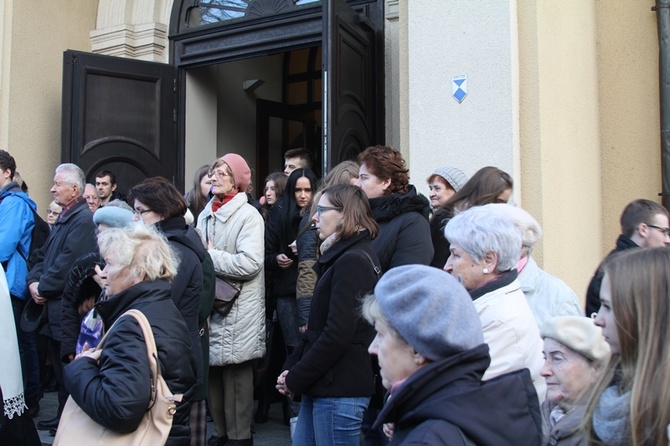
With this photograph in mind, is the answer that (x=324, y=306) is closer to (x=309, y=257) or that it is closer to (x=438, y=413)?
(x=309, y=257)

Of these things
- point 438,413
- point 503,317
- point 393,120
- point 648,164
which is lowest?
point 438,413

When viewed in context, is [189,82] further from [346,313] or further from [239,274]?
[346,313]

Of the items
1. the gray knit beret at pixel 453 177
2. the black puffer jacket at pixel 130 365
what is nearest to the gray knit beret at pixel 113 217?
the black puffer jacket at pixel 130 365

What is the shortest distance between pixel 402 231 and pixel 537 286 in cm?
98

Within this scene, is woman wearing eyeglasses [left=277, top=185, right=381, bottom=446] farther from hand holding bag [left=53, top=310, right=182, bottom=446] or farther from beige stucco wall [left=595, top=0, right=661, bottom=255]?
beige stucco wall [left=595, top=0, right=661, bottom=255]

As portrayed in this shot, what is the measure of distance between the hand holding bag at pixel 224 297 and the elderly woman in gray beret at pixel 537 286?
2.43 m

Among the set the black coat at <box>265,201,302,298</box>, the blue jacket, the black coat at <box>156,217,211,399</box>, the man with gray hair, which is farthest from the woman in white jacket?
the blue jacket

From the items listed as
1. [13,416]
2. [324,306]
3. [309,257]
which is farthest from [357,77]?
[13,416]

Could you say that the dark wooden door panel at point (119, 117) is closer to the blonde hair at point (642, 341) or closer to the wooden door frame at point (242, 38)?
the wooden door frame at point (242, 38)

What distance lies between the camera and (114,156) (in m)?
8.70

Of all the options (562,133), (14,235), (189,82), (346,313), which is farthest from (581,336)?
(189,82)

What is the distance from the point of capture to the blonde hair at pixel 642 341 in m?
1.90

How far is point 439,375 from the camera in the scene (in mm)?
1997

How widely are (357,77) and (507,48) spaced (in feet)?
5.47
